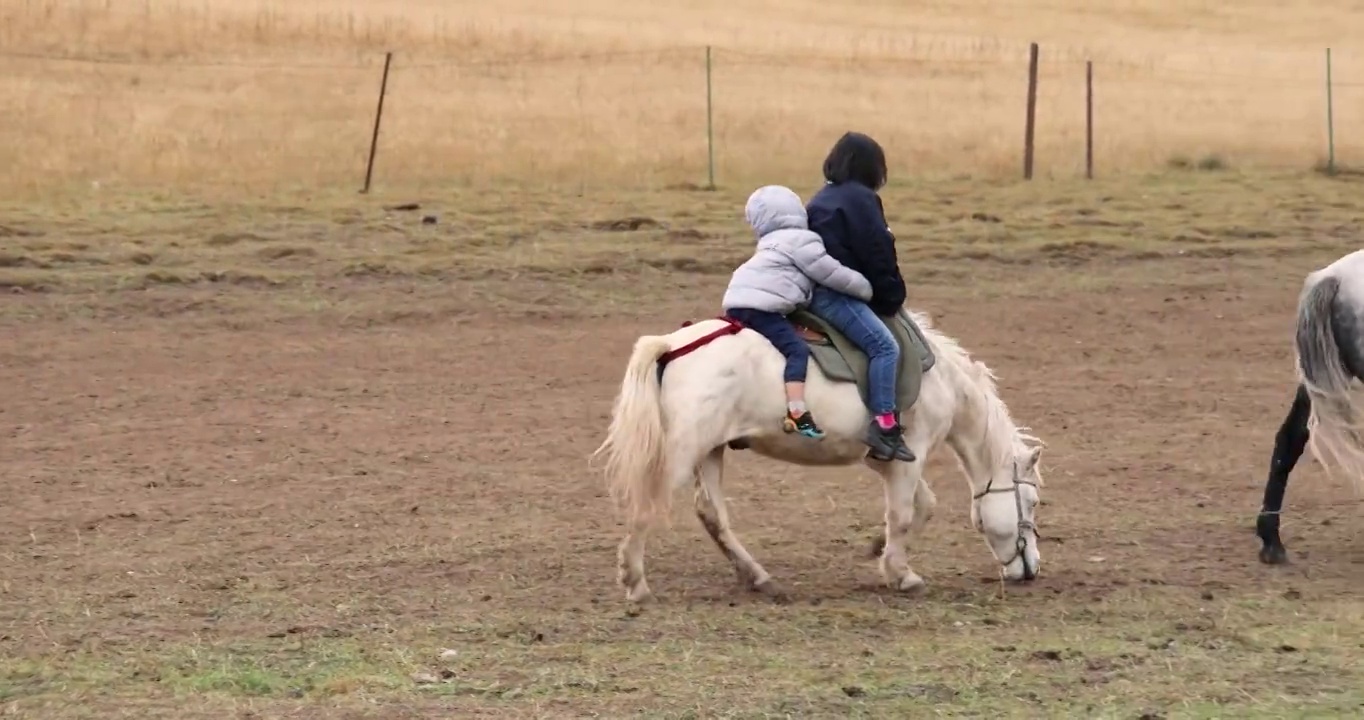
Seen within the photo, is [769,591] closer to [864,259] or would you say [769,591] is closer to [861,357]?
[861,357]

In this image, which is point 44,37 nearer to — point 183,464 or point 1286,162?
point 1286,162

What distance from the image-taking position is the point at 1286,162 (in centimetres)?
2623

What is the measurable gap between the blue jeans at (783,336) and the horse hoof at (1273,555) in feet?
7.98

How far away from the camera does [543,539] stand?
871cm

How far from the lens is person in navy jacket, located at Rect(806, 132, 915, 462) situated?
24.9 feet

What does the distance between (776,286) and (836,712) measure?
2306 millimetres

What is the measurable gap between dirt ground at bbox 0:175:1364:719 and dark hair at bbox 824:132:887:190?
1784 mm

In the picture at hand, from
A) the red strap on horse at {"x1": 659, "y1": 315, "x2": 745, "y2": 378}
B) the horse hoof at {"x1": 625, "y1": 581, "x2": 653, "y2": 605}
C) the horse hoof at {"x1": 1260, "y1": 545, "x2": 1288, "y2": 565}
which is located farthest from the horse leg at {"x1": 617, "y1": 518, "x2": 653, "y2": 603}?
the horse hoof at {"x1": 1260, "y1": 545, "x2": 1288, "y2": 565}

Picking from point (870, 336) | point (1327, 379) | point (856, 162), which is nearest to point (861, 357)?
point (870, 336)

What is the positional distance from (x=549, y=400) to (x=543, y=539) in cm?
348

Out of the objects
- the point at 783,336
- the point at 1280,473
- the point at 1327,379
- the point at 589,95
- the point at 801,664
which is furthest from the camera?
the point at 589,95

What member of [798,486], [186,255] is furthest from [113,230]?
[798,486]

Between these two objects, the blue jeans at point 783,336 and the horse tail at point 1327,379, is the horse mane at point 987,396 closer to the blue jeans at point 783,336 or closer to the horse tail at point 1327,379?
the blue jeans at point 783,336

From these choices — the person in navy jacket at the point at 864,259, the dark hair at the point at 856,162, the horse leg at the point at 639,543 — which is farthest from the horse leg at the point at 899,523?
the dark hair at the point at 856,162
